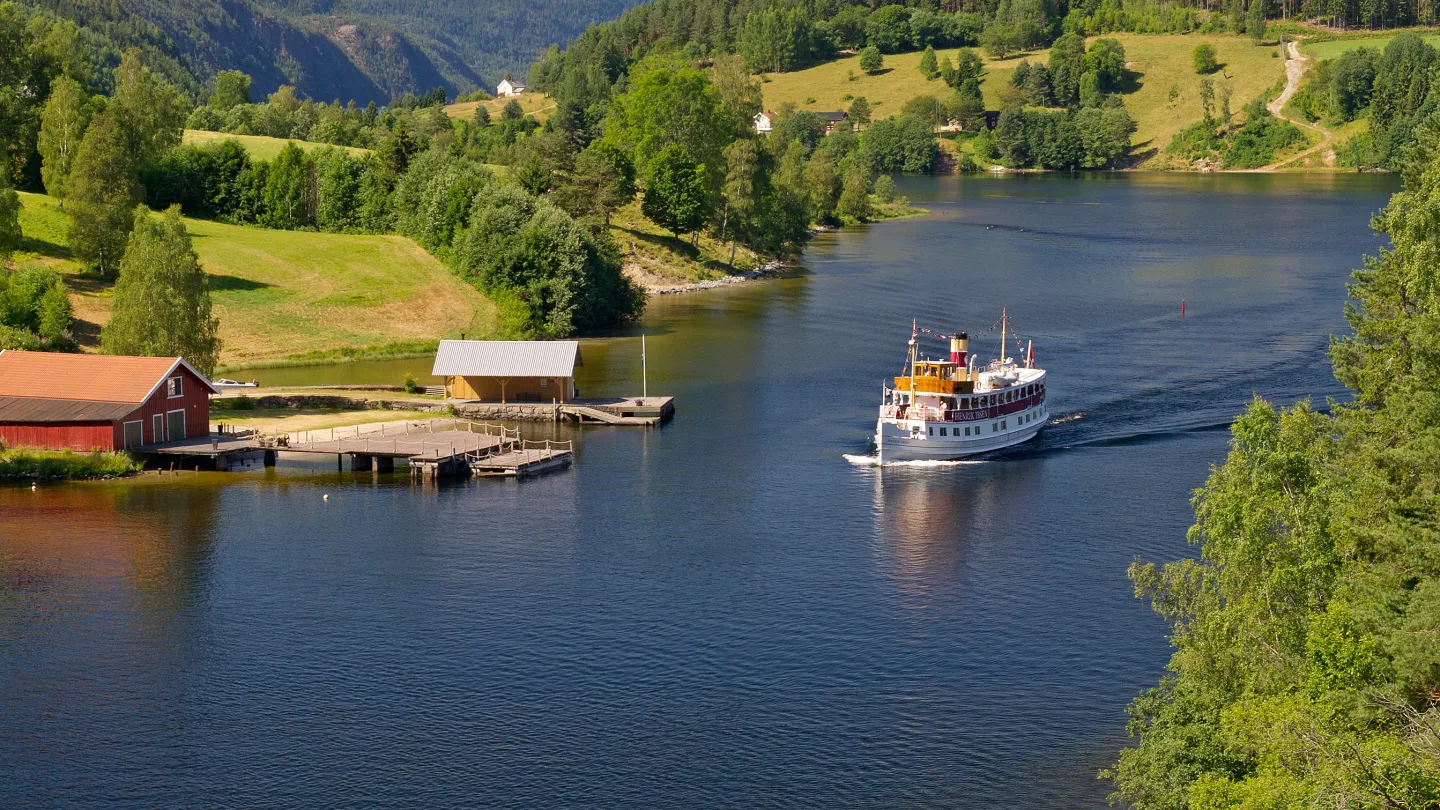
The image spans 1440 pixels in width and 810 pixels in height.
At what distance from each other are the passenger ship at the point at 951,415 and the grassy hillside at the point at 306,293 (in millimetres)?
48279

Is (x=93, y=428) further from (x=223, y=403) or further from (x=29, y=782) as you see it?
(x=29, y=782)

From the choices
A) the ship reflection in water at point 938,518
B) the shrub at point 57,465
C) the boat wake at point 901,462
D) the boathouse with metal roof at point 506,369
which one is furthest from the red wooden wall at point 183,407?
the ship reflection in water at point 938,518

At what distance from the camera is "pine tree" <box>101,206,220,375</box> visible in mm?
98312

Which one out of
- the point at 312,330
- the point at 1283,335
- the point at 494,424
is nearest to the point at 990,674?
the point at 494,424

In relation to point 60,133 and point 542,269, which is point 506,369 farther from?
point 60,133

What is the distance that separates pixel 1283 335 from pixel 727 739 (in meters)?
85.4

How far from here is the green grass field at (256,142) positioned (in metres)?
170

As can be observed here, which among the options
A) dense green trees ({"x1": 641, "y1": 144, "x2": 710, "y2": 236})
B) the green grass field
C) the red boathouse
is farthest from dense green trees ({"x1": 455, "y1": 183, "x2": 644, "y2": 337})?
the green grass field

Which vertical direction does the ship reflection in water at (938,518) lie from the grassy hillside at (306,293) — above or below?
below

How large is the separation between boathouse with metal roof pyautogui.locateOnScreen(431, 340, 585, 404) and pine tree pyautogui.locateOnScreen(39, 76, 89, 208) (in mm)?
55474

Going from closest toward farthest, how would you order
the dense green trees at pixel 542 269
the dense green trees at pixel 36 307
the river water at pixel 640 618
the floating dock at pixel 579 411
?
the river water at pixel 640 618 < the floating dock at pixel 579 411 < the dense green trees at pixel 36 307 < the dense green trees at pixel 542 269

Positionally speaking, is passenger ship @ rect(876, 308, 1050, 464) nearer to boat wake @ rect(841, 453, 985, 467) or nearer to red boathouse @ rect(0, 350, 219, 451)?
boat wake @ rect(841, 453, 985, 467)

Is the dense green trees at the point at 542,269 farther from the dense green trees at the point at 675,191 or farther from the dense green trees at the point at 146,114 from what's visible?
the dense green trees at the point at 146,114

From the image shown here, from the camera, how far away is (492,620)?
63.4 metres
